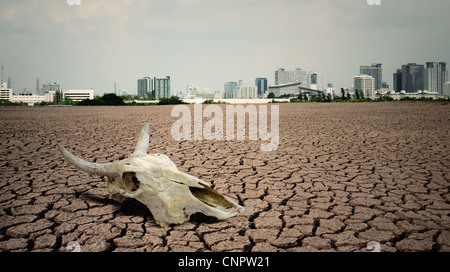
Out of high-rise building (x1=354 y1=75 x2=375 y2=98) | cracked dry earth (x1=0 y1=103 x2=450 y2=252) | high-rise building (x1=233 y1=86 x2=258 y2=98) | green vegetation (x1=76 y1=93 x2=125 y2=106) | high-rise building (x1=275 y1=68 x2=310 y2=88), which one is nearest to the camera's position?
cracked dry earth (x1=0 y1=103 x2=450 y2=252)

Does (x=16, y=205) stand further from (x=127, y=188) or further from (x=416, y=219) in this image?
(x=416, y=219)

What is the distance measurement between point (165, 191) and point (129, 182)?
415 mm

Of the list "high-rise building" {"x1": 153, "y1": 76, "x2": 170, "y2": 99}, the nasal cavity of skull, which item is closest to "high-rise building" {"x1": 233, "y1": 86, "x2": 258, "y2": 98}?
"high-rise building" {"x1": 153, "y1": 76, "x2": 170, "y2": 99}

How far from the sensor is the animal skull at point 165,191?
2.21 meters

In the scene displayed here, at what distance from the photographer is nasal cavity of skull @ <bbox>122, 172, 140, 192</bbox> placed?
244 centimetres

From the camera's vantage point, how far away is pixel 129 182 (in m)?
2.45

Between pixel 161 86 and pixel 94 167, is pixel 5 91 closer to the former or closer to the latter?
pixel 161 86

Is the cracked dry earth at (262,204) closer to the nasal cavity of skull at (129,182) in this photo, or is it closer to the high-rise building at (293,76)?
the nasal cavity of skull at (129,182)

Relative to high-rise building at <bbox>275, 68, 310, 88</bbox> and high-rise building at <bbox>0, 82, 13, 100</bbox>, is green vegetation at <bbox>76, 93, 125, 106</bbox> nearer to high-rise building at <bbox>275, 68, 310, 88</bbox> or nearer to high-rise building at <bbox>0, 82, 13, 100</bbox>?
high-rise building at <bbox>0, 82, 13, 100</bbox>

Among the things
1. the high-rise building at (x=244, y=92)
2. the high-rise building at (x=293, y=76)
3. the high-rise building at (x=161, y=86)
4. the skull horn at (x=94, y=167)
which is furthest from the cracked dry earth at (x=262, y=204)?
the high-rise building at (x=293, y=76)

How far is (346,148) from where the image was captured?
18.9 ft

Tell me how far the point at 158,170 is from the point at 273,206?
119 centimetres

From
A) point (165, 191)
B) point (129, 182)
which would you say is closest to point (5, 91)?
point (129, 182)
